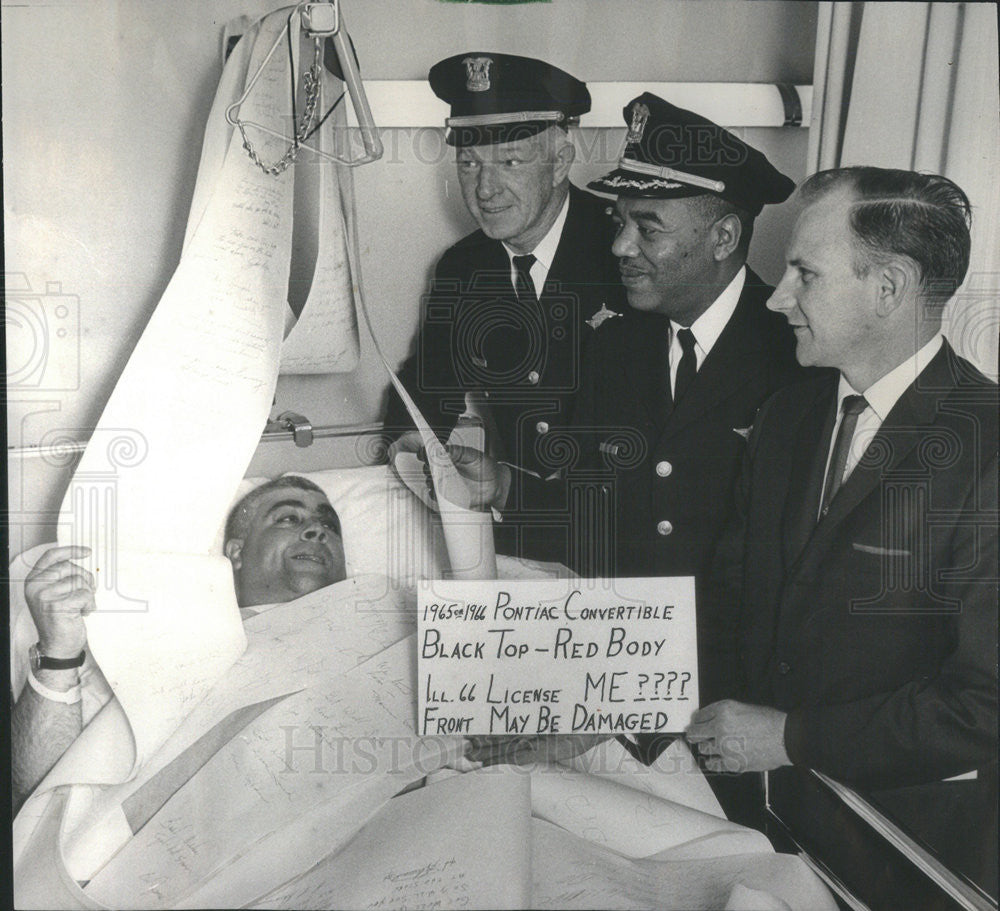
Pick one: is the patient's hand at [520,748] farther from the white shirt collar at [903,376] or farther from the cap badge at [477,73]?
the cap badge at [477,73]

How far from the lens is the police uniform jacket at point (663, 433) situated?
131 centimetres

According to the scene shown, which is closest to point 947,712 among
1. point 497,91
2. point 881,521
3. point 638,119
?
point 881,521

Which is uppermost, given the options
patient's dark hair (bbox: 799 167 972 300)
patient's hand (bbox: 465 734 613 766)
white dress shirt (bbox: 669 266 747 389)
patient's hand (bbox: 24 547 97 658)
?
patient's dark hair (bbox: 799 167 972 300)

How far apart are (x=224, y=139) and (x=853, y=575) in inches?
38.0

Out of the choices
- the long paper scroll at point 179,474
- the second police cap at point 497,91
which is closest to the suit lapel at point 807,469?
the second police cap at point 497,91

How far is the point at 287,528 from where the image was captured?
1320mm

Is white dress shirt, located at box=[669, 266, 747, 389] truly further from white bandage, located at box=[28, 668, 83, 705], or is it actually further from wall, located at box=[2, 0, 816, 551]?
white bandage, located at box=[28, 668, 83, 705]

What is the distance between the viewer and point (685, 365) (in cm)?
131

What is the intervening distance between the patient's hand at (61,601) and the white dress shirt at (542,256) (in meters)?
0.66

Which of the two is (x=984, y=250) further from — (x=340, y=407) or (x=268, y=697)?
(x=268, y=697)

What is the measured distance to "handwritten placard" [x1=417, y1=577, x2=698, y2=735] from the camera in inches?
52.4

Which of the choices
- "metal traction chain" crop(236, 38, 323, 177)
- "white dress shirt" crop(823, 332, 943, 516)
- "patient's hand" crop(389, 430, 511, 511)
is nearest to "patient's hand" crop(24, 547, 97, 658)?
"patient's hand" crop(389, 430, 511, 511)

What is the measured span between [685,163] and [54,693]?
104 centimetres

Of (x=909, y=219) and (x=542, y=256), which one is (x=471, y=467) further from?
(x=909, y=219)
